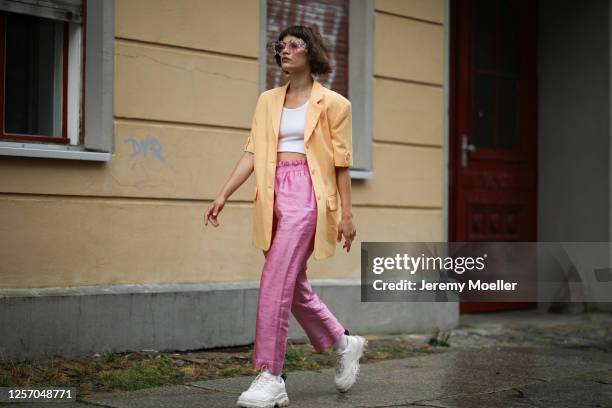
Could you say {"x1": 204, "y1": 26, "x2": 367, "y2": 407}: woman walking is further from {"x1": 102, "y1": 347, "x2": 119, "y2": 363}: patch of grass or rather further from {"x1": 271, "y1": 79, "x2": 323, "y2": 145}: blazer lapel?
{"x1": 102, "y1": 347, "x2": 119, "y2": 363}: patch of grass

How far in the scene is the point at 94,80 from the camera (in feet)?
20.6

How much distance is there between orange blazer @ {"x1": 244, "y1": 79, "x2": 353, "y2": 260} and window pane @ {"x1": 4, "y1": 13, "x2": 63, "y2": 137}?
6.17 feet

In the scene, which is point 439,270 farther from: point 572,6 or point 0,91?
point 0,91

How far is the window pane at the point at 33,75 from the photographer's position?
20.1 feet

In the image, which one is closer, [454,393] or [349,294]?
[454,393]

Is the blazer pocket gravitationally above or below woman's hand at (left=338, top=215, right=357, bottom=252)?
above

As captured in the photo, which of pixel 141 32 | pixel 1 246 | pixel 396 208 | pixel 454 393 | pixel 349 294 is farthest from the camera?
pixel 396 208

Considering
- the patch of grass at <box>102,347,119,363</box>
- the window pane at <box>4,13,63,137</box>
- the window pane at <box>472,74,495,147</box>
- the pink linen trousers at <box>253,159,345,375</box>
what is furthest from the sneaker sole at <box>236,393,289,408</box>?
the window pane at <box>472,74,495,147</box>

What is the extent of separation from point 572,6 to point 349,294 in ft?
14.1

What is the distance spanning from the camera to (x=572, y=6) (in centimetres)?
986

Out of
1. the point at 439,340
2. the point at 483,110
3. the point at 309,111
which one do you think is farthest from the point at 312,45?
the point at 483,110

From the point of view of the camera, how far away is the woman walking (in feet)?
15.6

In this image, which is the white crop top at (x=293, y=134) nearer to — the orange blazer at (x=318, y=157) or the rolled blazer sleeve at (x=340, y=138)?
the orange blazer at (x=318, y=157)

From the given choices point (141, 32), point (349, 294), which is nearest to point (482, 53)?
point (349, 294)
